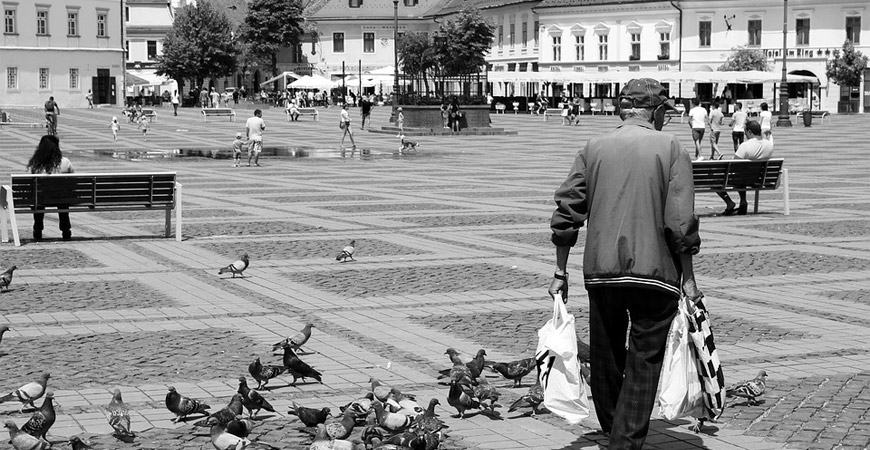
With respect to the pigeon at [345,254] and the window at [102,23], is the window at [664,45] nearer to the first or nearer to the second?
the window at [102,23]

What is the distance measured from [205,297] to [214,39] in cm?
9036

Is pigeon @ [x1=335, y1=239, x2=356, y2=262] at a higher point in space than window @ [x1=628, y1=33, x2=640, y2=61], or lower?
lower

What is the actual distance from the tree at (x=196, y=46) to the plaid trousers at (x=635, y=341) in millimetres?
94704

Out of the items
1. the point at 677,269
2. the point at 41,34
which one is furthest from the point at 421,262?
the point at 41,34

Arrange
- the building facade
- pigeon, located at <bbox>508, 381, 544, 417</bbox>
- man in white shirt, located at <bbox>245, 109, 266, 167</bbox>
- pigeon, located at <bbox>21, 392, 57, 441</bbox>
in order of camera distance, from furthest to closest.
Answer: the building facade, man in white shirt, located at <bbox>245, 109, 266, 167</bbox>, pigeon, located at <bbox>508, 381, 544, 417</bbox>, pigeon, located at <bbox>21, 392, 57, 441</bbox>

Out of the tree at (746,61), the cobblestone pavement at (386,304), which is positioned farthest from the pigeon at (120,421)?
the tree at (746,61)

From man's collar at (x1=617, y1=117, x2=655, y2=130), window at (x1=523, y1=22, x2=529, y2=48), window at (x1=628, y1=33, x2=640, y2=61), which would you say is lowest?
man's collar at (x1=617, y1=117, x2=655, y2=130)

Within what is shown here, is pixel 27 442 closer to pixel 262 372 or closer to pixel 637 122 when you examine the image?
pixel 262 372

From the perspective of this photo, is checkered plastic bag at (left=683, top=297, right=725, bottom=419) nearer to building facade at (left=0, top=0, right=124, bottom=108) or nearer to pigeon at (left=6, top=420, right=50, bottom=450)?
pigeon at (left=6, top=420, right=50, bottom=450)

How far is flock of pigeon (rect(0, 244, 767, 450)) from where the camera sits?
6371mm

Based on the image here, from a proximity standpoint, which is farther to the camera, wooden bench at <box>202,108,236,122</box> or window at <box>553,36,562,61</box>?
window at <box>553,36,562,61</box>

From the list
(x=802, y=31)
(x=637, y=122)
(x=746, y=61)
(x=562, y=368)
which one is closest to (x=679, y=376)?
(x=562, y=368)

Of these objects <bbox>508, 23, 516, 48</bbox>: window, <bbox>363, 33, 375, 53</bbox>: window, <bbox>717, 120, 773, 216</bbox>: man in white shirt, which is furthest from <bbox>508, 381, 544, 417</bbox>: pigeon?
<bbox>363, 33, 375, 53</bbox>: window

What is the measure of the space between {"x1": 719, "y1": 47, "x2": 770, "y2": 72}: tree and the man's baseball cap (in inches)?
2789
